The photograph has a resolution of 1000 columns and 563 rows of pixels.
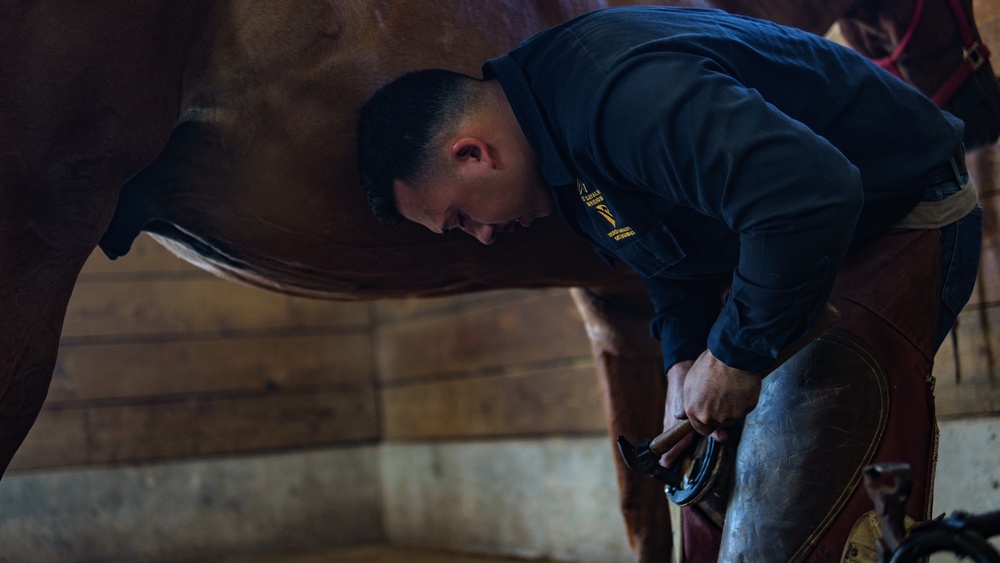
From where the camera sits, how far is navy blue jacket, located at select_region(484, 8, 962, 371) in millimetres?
850

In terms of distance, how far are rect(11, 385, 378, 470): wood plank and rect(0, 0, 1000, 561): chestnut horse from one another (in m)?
1.73

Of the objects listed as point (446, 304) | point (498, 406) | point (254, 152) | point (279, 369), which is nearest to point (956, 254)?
point (254, 152)

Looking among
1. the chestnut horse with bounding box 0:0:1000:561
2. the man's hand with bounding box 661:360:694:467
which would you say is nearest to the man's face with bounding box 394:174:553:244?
the chestnut horse with bounding box 0:0:1000:561

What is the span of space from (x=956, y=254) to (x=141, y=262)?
99.1 inches

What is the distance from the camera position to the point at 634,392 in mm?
1694

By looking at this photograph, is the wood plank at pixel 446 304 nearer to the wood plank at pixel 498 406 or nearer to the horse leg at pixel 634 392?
the wood plank at pixel 498 406

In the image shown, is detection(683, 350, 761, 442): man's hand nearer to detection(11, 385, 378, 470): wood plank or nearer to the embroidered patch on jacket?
the embroidered patch on jacket

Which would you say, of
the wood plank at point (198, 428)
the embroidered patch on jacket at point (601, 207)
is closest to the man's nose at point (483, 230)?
the embroidered patch on jacket at point (601, 207)

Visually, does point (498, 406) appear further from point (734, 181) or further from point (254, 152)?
point (734, 181)

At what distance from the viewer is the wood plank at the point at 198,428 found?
283 cm

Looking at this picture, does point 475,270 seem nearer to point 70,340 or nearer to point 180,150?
point 180,150

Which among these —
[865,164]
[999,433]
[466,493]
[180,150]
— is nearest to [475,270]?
[180,150]

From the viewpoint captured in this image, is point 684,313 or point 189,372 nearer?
point 684,313

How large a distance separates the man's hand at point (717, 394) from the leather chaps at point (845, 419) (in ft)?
0.28
